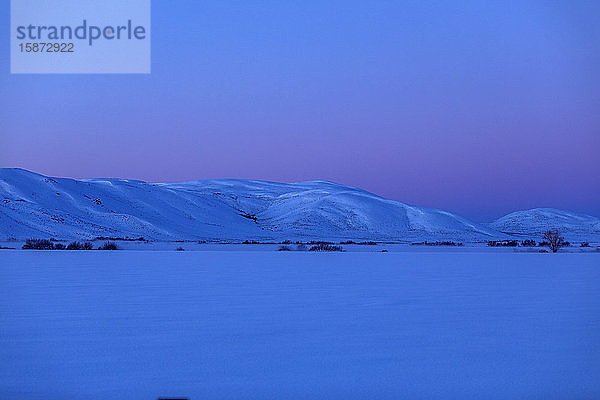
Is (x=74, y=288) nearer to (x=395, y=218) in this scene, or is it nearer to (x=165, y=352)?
(x=165, y=352)

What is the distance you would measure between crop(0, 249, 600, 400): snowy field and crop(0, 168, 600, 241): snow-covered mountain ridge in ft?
109

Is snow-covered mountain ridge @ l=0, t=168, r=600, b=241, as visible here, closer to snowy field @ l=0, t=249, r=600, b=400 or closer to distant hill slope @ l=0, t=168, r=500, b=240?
distant hill slope @ l=0, t=168, r=500, b=240

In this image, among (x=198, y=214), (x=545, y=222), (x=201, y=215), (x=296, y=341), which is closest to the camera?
(x=296, y=341)

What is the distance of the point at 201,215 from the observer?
60.6 m

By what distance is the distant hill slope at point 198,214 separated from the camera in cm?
4681

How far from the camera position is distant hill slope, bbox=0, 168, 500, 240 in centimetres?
4681

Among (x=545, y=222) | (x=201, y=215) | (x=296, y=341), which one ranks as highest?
(x=296, y=341)

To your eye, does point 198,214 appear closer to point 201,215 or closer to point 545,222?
point 201,215

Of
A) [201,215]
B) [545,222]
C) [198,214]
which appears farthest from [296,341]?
[545,222]

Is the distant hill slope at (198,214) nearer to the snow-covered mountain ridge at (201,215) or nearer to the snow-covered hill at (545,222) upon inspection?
the snow-covered mountain ridge at (201,215)

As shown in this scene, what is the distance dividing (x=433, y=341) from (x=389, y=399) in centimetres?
176

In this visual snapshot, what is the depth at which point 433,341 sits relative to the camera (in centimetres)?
586

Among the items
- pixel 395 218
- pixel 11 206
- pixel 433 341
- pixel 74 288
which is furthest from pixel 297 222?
pixel 433 341

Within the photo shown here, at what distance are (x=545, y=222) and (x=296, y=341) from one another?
77.2m
